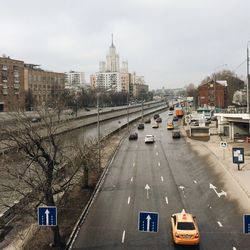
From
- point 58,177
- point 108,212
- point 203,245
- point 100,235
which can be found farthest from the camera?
point 108,212

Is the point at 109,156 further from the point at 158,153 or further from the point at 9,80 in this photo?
the point at 9,80

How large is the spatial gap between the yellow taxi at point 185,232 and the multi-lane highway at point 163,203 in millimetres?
414

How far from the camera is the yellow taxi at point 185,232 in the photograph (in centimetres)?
1759

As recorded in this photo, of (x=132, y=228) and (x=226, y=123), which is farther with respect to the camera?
(x=226, y=123)

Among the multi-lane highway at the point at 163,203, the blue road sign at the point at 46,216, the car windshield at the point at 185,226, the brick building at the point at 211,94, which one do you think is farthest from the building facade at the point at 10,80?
the blue road sign at the point at 46,216

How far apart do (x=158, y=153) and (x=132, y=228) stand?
86.0ft

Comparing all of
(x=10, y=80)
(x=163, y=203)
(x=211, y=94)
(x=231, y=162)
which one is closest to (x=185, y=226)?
(x=163, y=203)

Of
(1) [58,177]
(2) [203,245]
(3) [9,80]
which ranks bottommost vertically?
(2) [203,245]

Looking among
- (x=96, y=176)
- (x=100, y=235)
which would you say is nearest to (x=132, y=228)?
(x=100, y=235)

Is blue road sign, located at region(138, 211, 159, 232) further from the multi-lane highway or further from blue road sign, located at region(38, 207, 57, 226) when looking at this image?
the multi-lane highway

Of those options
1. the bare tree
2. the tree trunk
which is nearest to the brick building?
the bare tree

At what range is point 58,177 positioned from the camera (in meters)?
21.4

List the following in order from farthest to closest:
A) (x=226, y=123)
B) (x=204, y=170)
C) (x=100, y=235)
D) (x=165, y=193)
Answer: (x=226, y=123)
(x=204, y=170)
(x=165, y=193)
(x=100, y=235)

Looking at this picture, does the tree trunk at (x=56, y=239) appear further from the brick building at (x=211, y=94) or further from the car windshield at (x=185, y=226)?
the brick building at (x=211, y=94)
